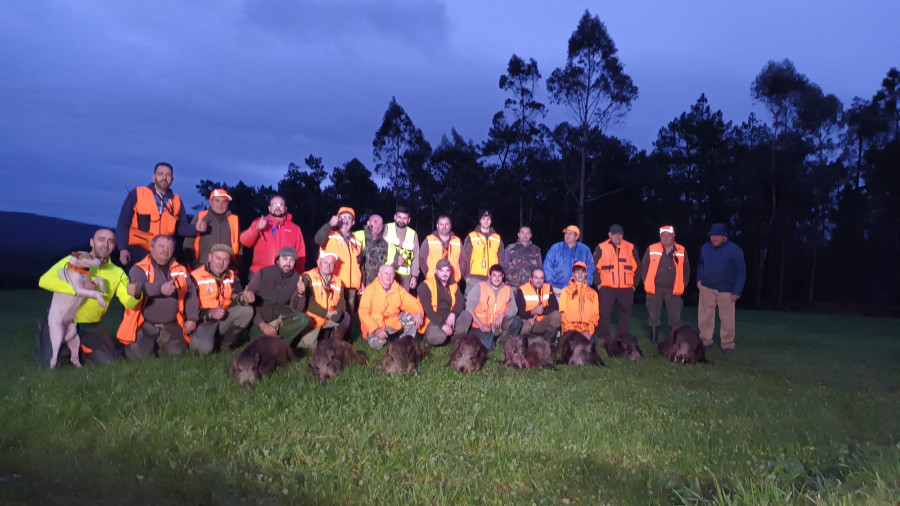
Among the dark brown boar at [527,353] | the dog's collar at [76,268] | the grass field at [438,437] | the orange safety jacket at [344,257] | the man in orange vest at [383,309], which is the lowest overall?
the grass field at [438,437]

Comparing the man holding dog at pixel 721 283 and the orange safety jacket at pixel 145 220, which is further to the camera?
the man holding dog at pixel 721 283

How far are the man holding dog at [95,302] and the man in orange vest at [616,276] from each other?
295 inches

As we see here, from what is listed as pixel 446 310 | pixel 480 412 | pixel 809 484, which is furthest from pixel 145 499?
pixel 446 310

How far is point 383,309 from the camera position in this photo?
30.3ft

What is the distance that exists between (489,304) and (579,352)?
183cm

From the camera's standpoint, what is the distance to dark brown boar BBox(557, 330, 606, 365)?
8.88m

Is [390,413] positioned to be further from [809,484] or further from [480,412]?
[809,484]

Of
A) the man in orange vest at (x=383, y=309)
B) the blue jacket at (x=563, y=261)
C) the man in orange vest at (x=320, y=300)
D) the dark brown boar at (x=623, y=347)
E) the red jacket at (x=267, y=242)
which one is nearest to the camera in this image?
the man in orange vest at (x=320, y=300)

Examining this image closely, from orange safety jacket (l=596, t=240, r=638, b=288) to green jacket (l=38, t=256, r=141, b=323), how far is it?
7498 millimetres

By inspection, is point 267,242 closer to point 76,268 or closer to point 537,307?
point 76,268

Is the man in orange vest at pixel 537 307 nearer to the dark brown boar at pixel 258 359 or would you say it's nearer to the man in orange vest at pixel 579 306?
the man in orange vest at pixel 579 306

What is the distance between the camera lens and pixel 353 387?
6883 millimetres

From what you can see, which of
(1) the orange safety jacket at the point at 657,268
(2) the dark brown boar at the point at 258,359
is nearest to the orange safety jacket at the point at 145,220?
(2) the dark brown boar at the point at 258,359

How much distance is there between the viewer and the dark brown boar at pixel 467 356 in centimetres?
816
